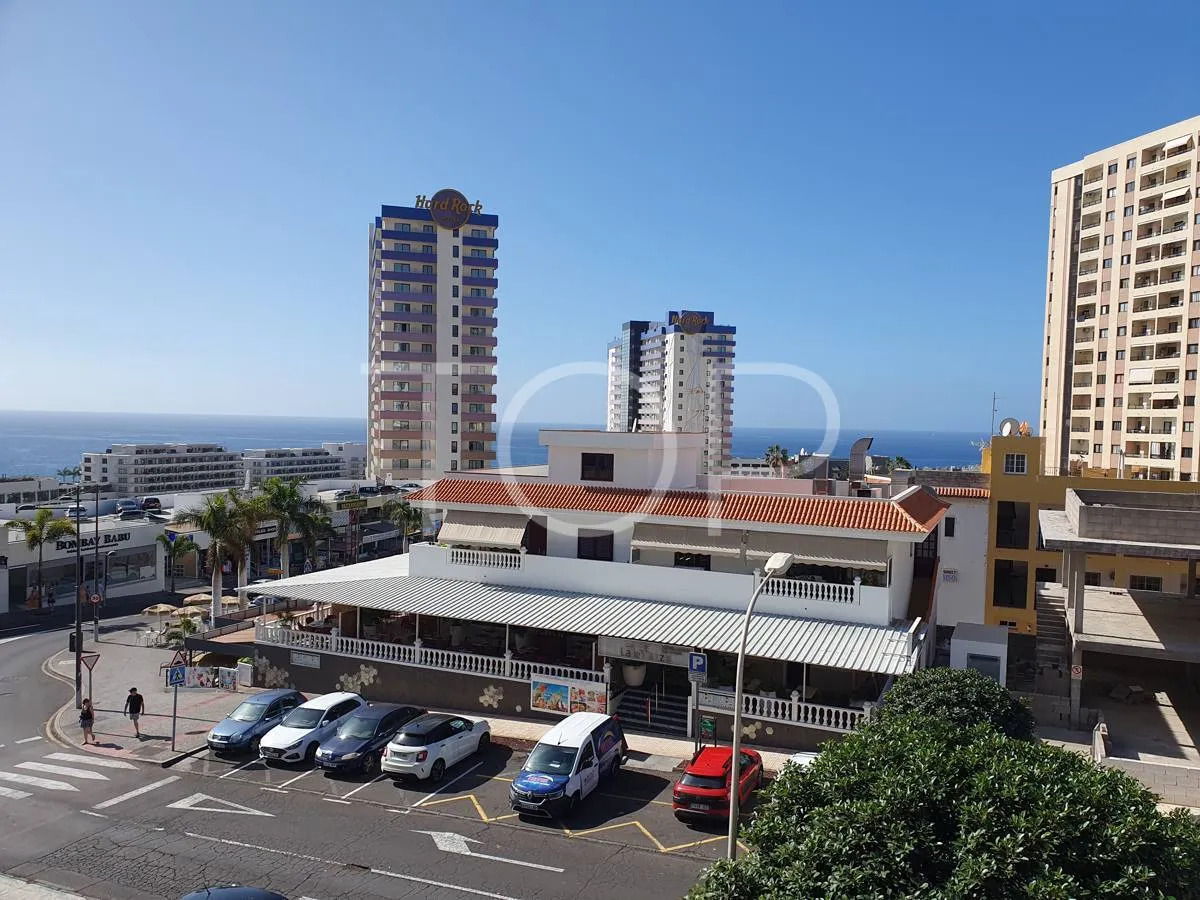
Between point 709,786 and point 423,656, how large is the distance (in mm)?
11815

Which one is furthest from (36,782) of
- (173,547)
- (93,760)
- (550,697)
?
(173,547)

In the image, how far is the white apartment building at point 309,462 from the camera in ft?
479

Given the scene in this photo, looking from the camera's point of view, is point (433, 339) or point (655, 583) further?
point (433, 339)

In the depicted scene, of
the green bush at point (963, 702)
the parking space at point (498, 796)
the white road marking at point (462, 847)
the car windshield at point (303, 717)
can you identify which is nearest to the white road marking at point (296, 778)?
the parking space at point (498, 796)

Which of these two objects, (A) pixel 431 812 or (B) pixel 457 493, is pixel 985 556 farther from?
(A) pixel 431 812

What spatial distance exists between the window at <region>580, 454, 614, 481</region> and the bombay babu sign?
57274 millimetres

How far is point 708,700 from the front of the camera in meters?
22.7

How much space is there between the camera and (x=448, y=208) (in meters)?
80.8

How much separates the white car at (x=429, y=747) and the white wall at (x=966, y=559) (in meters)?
26.4

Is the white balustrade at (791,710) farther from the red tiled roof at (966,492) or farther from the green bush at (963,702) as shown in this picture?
the red tiled roof at (966,492)

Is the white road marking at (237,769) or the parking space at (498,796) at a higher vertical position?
the parking space at (498,796)

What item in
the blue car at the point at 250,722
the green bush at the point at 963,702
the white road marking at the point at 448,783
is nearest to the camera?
the green bush at the point at 963,702

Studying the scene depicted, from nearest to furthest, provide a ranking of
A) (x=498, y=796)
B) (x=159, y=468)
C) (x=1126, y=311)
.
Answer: (x=498, y=796), (x=1126, y=311), (x=159, y=468)

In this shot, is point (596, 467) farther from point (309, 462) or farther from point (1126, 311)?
point (309, 462)
